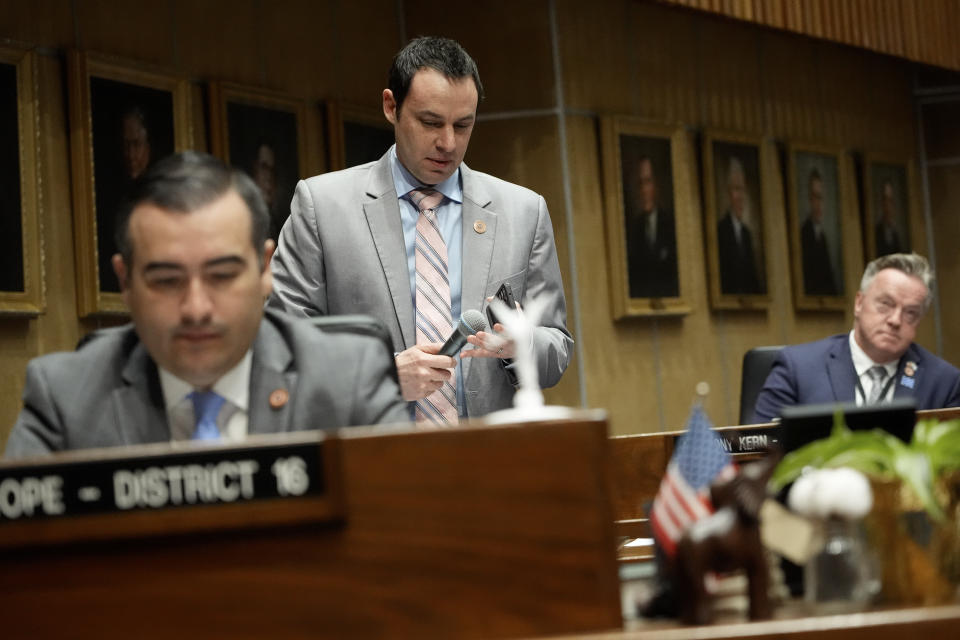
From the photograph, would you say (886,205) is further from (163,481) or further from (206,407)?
(163,481)

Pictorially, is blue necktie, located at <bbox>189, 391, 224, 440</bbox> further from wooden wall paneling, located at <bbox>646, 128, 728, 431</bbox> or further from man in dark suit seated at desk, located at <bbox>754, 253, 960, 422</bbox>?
wooden wall paneling, located at <bbox>646, 128, 728, 431</bbox>

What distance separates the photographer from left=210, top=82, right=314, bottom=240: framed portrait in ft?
23.1

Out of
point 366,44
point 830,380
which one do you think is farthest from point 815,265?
point 830,380

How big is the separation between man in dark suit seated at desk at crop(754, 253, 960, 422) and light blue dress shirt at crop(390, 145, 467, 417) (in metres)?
2.05

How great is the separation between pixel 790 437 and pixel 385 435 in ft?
2.30

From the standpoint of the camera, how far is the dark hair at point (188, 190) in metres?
2.09

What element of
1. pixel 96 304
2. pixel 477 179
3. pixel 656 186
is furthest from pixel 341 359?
pixel 656 186

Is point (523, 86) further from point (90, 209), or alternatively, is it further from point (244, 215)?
point (244, 215)

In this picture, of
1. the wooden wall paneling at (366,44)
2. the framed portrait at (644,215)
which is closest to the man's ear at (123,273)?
the wooden wall paneling at (366,44)

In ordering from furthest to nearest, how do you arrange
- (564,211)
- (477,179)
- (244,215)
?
1. (564,211)
2. (477,179)
3. (244,215)

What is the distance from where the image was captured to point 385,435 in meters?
1.59

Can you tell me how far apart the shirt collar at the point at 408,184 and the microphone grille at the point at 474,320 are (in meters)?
0.73

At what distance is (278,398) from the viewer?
2172 mm

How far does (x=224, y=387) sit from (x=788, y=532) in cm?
94
